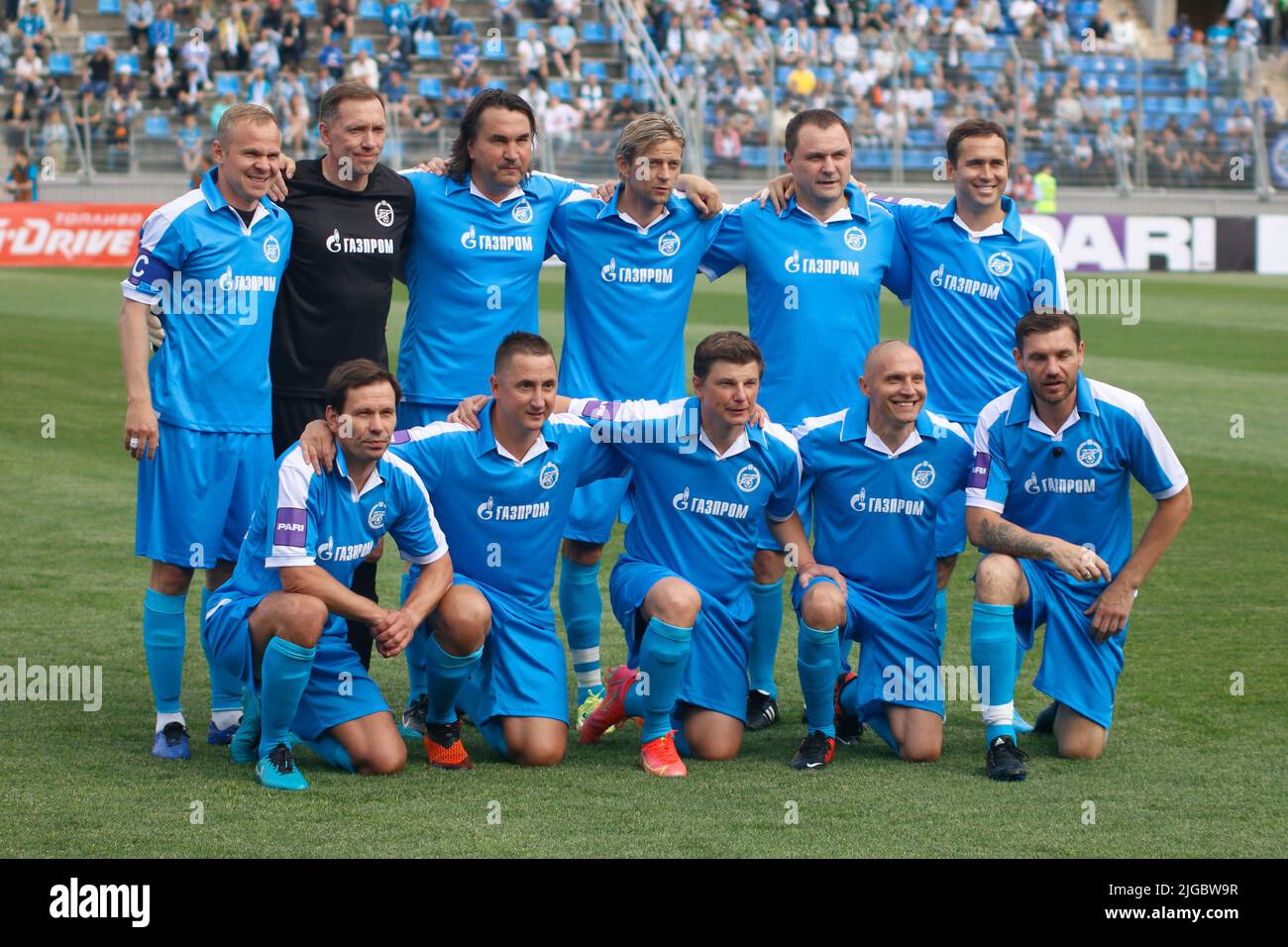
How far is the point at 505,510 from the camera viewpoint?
5.88 metres

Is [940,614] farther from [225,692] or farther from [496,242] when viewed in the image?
[225,692]

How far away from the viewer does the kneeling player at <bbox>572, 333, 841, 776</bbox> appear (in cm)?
574

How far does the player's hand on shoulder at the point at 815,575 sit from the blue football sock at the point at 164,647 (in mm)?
2105

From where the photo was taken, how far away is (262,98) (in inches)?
1046

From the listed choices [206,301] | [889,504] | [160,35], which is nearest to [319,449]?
[206,301]

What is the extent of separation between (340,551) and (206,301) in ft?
3.45

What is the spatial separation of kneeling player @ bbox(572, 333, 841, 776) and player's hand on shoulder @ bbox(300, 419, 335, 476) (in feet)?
3.55

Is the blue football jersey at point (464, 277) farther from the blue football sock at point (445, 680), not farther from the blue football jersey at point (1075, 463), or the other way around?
the blue football jersey at point (1075, 463)

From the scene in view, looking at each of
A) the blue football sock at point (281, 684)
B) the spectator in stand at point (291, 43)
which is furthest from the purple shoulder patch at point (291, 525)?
the spectator in stand at point (291, 43)

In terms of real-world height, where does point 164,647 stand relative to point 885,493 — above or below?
below

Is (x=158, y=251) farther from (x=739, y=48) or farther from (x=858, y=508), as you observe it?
(x=739, y=48)

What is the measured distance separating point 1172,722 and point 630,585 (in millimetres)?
1947

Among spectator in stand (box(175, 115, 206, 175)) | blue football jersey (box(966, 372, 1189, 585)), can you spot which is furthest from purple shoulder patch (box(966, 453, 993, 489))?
spectator in stand (box(175, 115, 206, 175))
